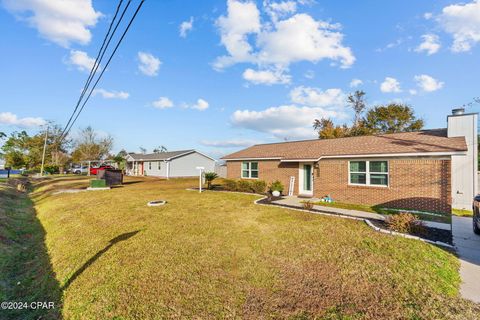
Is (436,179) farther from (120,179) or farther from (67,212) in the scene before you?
(120,179)

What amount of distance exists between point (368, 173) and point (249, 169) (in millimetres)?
9389

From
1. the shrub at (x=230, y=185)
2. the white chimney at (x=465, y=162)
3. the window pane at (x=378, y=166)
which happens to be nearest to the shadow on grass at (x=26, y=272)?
the shrub at (x=230, y=185)

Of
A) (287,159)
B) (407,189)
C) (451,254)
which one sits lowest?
(451,254)

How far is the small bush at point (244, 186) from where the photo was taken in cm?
1666

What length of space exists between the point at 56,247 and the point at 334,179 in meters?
13.2

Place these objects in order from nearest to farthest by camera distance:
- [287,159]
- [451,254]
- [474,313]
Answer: [474,313]
[451,254]
[287,159]

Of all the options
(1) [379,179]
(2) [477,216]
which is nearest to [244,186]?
(1) [379,179]

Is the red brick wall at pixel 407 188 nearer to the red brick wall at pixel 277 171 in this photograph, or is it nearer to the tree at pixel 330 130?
the red brick wall at pixel 277 171

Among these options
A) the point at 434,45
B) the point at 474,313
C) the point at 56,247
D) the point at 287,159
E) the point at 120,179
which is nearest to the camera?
the point at 474,313

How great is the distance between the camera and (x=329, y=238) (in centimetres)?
688

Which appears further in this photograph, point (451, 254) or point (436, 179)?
point (436, 179)

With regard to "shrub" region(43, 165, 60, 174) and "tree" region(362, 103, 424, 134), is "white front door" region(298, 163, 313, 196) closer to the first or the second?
"tree" region(362, 103, 424, 134)

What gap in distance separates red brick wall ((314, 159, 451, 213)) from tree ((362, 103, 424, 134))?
2369cm

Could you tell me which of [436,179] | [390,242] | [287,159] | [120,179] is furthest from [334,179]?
[120,179]
